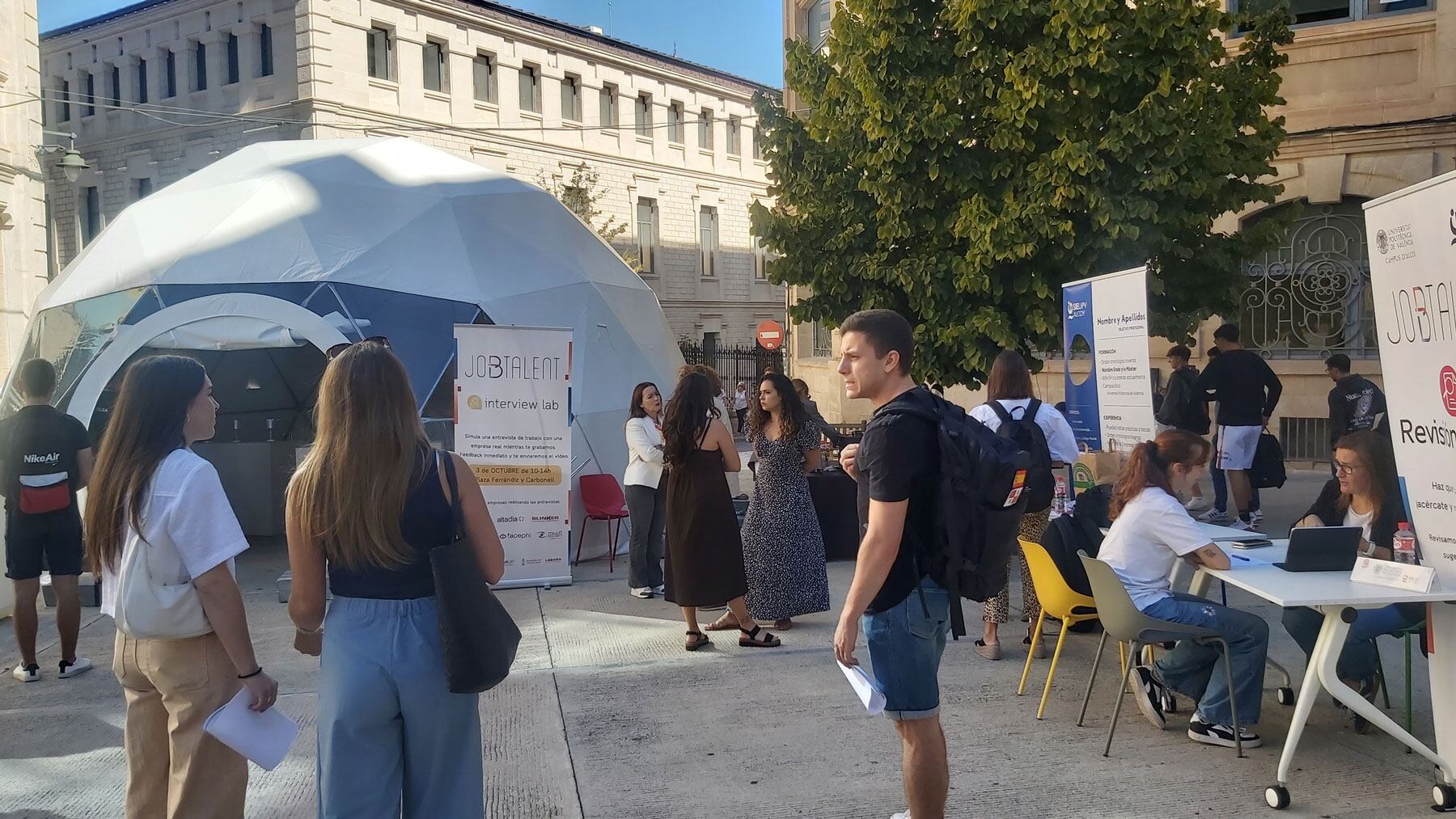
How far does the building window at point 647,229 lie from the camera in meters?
38.8

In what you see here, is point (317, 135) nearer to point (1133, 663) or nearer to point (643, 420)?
point (643, 420)

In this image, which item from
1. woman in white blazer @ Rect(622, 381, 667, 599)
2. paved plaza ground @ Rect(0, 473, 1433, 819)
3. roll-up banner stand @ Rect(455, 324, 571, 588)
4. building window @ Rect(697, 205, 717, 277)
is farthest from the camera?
building window @ Rect(697, 205, 717, 277)

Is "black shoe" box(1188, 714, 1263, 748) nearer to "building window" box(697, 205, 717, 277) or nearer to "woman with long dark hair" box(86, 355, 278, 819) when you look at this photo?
"woman with long dark hair" box(86, 355, 278, 819)

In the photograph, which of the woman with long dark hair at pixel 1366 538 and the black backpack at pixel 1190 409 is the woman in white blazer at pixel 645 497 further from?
the black backpack at pixel 1190 409

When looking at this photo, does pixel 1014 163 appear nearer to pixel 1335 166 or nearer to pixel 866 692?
pixel 1335 166

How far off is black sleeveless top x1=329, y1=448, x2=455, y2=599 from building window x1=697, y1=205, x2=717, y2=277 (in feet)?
126

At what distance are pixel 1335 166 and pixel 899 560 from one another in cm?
1335

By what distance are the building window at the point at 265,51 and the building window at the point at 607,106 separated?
10.6 m

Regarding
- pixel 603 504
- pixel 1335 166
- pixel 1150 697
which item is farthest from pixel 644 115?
pixel 1150 697

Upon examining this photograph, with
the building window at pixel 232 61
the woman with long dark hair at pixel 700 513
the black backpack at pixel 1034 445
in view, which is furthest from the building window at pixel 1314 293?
the building window at pixel 232 61

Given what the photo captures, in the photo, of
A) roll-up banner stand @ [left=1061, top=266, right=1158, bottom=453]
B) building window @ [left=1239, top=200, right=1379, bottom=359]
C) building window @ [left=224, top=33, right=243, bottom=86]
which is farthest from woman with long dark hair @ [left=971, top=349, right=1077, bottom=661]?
building window @ [left=224, top=33, right=243, bottom=86]

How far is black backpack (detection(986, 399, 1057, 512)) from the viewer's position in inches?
242

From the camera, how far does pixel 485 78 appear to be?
34.5 meters

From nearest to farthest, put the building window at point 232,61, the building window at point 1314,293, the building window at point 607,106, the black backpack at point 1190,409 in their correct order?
the black backpack at point 1190,409 < the building window at point 1314,293 < the building window at point 232,61 < the building window at point 607,106
